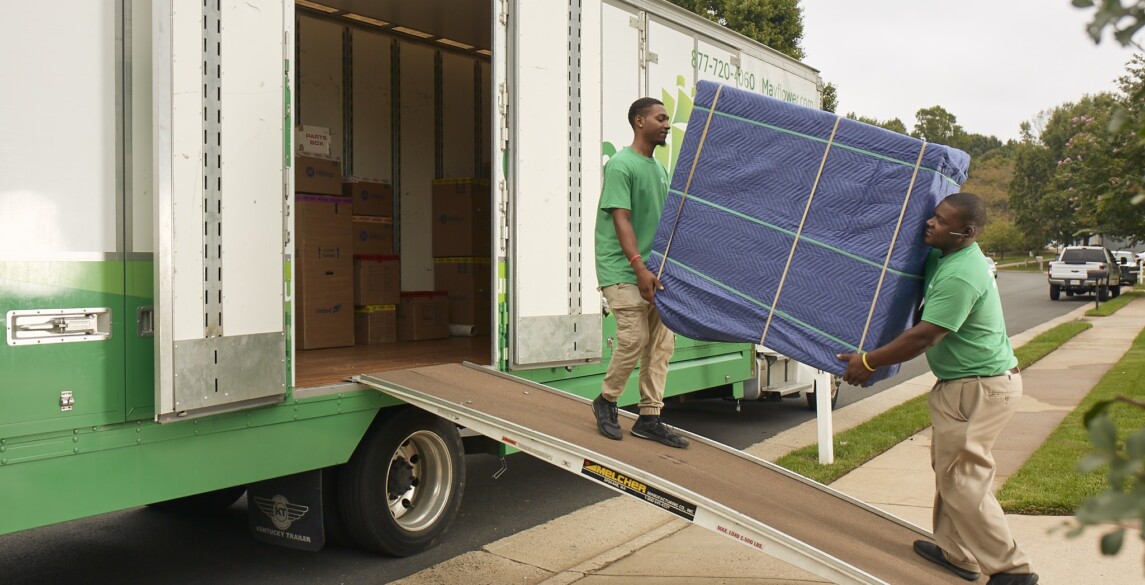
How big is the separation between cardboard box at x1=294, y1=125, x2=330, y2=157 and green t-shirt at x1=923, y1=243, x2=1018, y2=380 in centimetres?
562

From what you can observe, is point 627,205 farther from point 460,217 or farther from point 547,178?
point 460,217

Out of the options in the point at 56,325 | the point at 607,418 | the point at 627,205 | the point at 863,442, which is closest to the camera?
the point at 56,325

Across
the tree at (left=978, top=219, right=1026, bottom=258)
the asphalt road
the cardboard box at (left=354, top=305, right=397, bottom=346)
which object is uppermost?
the tree at (left=978, top=219, right=1026, bottom=258)

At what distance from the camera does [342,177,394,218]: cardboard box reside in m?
8.80

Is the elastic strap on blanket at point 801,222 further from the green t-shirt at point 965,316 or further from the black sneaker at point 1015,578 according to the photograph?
the black sneaker at point 1015,578

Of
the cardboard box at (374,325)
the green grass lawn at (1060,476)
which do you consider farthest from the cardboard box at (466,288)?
the green grass lawn at (1060,476)

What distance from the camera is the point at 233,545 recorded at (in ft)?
20.4

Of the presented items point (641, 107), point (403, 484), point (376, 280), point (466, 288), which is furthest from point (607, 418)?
point (466, 288)

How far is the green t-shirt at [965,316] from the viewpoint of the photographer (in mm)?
4195

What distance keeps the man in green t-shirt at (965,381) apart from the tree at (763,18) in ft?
65.4

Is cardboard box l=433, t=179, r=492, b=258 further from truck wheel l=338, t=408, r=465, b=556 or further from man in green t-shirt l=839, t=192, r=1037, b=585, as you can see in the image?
man in green t-shirt l=839, t=192, r=1037, b=585

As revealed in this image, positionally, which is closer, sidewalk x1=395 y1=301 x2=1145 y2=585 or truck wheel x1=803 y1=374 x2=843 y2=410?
sidewalk x1=395 y1=301 x2=1145 y2=585

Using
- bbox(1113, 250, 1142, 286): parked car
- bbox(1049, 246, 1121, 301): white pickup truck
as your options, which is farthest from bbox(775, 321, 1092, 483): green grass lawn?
bbox(1113, 250, 1142, 286): parked car

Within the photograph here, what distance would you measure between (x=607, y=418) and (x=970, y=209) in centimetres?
214
